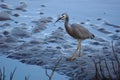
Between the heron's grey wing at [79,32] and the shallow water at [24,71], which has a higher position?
the heron's grey wing at [79,32]

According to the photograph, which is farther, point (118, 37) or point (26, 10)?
point (26, 10)

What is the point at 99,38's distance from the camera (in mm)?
10000

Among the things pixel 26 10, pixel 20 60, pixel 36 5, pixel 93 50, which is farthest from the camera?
pixel 36 5

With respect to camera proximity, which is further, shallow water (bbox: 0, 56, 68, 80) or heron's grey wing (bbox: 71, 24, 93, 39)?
heron's grey wing (bbox: 71, 24, 93, 39)

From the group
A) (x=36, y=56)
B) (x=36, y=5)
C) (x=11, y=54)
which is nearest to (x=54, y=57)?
(x=36, y=56)

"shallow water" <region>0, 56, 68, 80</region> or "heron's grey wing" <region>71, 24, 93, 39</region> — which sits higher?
"heron's grey wing" <region>71, 24, 93, 39</region>

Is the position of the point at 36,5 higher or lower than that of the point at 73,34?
lower

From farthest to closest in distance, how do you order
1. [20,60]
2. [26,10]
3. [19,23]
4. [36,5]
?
[36,5]
[26,10]
[19,23]
[20,60]

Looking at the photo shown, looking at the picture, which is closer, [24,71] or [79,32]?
[24,71]

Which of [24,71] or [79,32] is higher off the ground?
[79,32]

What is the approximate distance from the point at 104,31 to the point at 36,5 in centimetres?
437

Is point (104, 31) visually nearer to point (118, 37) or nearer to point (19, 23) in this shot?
point (118, 37)

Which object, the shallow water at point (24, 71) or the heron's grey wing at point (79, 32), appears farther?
the heron's grey wing at point (79, 32)

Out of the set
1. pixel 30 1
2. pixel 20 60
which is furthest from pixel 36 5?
pixel 20 60
